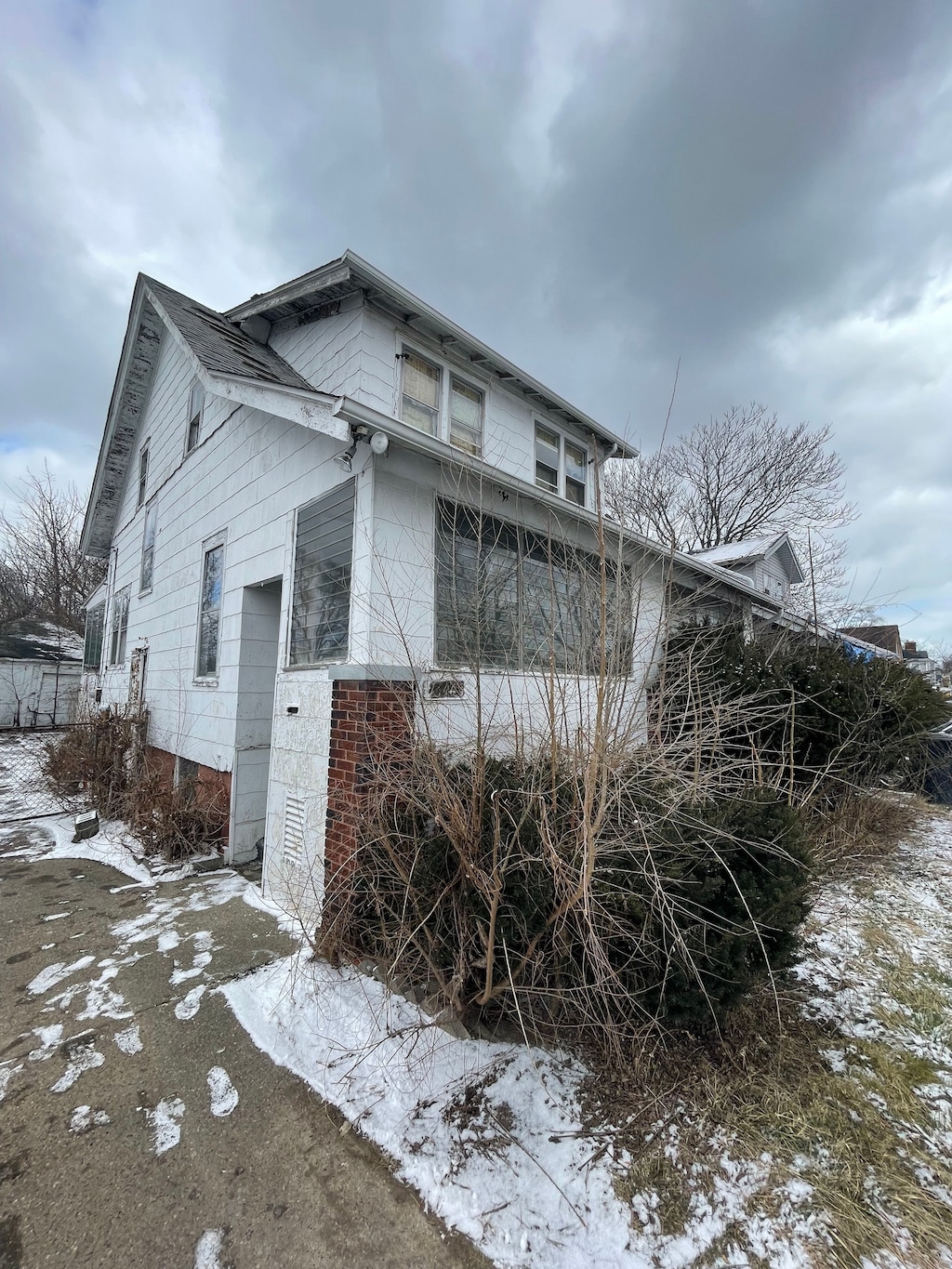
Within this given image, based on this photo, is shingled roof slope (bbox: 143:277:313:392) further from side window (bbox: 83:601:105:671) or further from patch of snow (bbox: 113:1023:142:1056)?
side window (bbox: 83:601:105:671)

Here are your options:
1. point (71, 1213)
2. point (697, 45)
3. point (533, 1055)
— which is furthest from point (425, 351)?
point (71, 1213)

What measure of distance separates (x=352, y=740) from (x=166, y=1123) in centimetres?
194

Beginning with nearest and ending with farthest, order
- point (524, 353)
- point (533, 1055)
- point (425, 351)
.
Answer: point (533, 1055) < point (425, 351) < point (524, 353)

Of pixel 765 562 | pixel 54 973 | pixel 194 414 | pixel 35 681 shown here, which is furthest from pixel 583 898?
pixel 35 681

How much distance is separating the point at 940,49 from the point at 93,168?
9.90 m

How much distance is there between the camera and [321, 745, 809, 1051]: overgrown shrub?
217 cm

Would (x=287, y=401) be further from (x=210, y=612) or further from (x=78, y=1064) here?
(x=78, y=1064)

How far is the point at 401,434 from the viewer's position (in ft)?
11.5

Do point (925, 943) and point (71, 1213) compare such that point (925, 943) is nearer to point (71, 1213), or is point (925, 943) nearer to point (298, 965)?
point (298, 965)

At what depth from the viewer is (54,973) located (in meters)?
3.36

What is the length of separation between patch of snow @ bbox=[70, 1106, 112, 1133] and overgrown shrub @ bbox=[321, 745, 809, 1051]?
1.28m

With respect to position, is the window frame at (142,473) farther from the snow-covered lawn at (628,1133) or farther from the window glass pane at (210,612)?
the snow-covered lawn at (628,1133)

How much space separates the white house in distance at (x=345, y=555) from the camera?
3557 mm

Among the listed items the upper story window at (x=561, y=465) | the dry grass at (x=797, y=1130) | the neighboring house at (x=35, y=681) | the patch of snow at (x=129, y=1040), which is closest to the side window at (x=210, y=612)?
the patch of snow at (x=129, y=1040)
